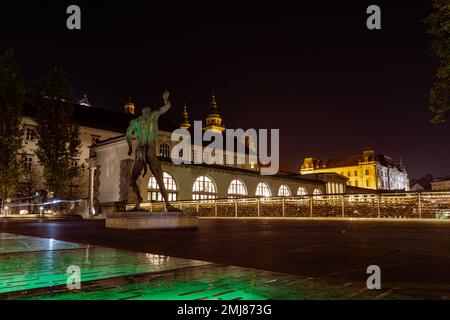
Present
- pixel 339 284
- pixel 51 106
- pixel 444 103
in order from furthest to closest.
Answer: pixel 51 106, pixel 444 103, pixel 339 284

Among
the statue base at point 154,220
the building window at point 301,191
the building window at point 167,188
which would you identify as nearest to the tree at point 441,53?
the statue base at point 154,220

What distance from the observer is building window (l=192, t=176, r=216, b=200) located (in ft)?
131

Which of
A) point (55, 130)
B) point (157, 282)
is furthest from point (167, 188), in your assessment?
point (157, 282)

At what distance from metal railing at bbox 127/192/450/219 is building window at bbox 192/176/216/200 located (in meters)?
12.9

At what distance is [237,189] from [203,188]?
570cm

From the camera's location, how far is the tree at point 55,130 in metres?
34.8

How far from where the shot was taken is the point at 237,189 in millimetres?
45250

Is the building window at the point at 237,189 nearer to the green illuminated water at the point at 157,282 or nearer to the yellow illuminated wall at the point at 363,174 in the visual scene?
the green illuminated water at the point at 157,282

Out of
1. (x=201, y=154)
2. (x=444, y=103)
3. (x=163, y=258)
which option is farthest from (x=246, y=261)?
(x=201, y=154)

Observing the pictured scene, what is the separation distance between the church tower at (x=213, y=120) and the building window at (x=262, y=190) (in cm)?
4187

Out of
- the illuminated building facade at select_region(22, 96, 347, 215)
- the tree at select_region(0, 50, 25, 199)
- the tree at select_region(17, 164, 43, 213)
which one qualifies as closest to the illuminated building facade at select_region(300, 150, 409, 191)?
the illuminated building facade at select_region(22, 96, 347, 215)
